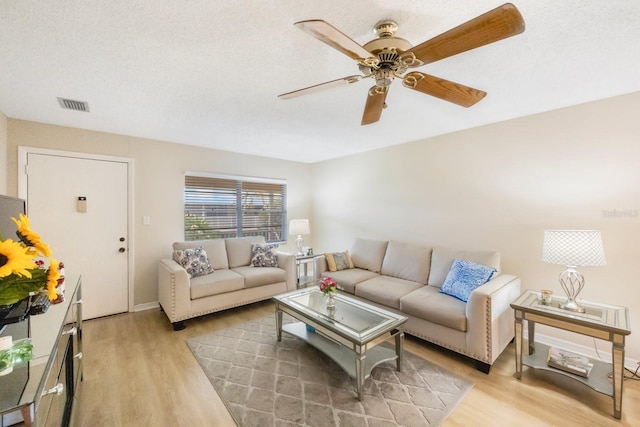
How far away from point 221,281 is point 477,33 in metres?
3.18

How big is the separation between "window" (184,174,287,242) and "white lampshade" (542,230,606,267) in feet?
12.8

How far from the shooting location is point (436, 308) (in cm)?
238

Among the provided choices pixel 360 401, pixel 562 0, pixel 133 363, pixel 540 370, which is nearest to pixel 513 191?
pixel 540 370

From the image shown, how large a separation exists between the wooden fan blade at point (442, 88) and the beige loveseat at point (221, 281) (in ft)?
9.26

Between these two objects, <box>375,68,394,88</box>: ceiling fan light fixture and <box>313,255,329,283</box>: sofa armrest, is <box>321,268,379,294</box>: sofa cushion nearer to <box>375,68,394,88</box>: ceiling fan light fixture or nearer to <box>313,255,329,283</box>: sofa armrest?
<box>313,255,329,283</box>: sofa armrest

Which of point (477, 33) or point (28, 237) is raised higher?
point (477, 33)

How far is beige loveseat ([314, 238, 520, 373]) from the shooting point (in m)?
2.14

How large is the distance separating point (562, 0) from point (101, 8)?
226 centimetres

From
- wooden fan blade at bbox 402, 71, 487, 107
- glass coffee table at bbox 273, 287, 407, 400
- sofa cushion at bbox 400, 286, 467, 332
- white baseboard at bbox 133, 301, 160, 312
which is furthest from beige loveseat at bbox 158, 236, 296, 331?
wooden fan blade at bbox 402, 71, 487, 107

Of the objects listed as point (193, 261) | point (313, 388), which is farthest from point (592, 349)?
point (193, 261)

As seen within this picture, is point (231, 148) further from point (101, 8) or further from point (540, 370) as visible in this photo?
point (540, 370)

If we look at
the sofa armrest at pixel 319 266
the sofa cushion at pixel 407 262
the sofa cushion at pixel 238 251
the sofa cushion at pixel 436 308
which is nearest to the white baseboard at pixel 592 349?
the sofa cushion at pixel 436 308

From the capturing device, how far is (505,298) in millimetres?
2322

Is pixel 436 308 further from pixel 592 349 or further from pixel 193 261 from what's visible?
pixel 193 261
